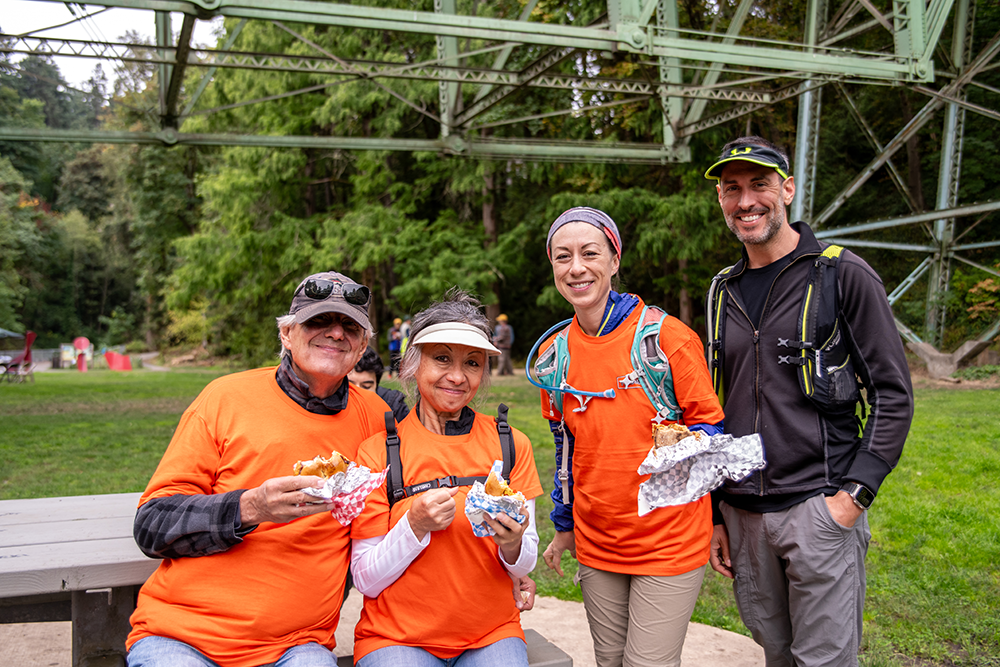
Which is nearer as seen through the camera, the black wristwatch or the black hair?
the black wristwatch

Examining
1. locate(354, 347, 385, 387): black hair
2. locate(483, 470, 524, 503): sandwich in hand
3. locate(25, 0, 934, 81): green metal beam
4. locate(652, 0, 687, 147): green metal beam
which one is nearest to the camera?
locate(483, 470, 524, 503): sandwich in hand

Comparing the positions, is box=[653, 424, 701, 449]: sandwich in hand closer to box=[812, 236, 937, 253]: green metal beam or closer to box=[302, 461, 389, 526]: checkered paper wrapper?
box=[302, 461, 389, 526]: checkered paper wrapper

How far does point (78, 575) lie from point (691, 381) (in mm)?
2311

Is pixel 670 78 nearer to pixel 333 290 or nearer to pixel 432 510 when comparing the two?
pixel 333 290

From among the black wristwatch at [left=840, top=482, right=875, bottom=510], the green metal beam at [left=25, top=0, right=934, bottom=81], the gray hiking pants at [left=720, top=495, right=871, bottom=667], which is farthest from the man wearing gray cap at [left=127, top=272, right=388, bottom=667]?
the green metal beam at [left=25, top=0, right=934, bottom=81]

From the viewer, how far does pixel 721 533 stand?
284cm

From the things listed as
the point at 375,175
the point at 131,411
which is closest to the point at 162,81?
the point at 131,411

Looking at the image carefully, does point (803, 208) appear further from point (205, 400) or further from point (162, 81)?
point (205, 400)

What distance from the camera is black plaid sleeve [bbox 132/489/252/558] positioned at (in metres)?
2.29

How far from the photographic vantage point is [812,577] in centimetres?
246

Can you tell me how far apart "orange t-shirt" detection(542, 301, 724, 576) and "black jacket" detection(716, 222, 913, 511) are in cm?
17

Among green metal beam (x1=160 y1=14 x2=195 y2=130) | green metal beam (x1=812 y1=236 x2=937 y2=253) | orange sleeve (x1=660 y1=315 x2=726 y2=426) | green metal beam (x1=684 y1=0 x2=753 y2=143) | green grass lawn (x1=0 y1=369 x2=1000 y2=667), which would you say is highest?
green metal beam (x1=684 y1=0 x2=753 y2=143)

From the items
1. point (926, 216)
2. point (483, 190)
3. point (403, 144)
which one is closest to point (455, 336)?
point (403, 144)

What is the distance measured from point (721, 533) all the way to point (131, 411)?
14923 millimetres
